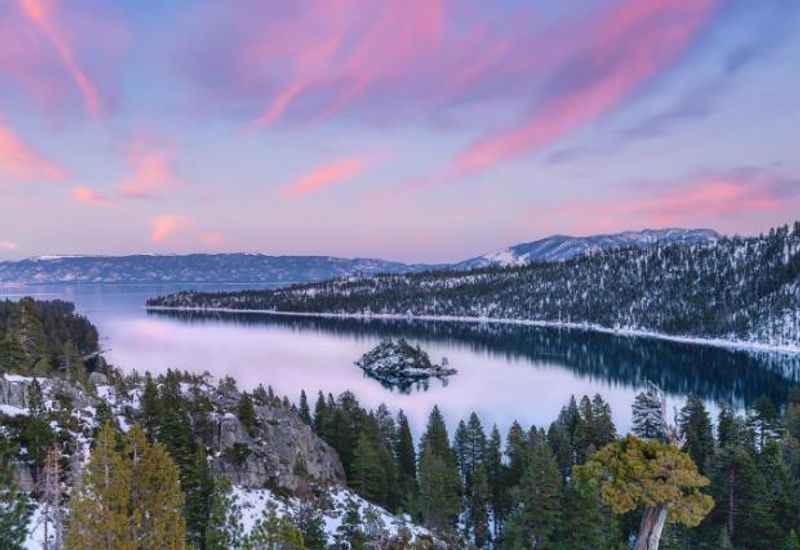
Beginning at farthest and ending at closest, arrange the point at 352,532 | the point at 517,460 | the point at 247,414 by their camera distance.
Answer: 1. the point at 517,460
2. the point at 247,414
3. the point at 352,532

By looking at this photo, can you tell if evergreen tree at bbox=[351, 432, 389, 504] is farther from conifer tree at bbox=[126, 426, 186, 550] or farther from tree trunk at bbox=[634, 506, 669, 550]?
tree trunk at bbox=[634, 506, 669, 550]

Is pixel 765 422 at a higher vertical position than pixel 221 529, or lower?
lower

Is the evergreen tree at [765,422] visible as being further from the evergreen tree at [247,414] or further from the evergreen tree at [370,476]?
the evergreen tree at [247,414]

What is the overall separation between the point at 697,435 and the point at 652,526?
6168 cm

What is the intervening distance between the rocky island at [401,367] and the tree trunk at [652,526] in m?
150

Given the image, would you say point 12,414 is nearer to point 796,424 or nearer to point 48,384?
point 48,384

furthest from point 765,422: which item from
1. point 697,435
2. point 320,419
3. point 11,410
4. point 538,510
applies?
point 11,410

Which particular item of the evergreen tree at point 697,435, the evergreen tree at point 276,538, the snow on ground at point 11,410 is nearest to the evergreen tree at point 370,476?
the evergreen tree at point 276,538

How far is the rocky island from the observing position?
17888 cm

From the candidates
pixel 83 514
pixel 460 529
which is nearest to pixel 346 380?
pixel 460 529

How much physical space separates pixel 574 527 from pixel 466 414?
74821mm

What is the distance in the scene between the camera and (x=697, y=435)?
74.0m

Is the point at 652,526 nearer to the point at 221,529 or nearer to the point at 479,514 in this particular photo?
the point at 221,529

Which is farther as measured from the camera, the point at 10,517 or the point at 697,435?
the point at 697,435
